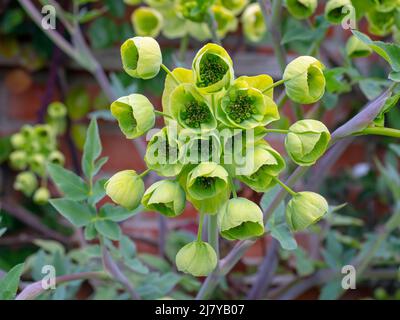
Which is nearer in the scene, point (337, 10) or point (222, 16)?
point (337, 10)

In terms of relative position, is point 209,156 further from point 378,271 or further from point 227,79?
point 378,271

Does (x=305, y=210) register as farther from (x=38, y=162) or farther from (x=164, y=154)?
(x=38, y=162)

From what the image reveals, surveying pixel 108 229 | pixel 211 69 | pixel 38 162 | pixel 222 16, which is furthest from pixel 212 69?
pixel 38 162

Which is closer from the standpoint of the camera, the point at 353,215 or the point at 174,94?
the point at 174,94

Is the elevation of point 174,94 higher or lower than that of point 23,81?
lower

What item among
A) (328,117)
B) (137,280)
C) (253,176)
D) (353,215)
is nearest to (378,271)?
(353,215)

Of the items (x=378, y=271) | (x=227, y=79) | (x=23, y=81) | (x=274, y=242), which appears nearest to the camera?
(x=227, y=79)

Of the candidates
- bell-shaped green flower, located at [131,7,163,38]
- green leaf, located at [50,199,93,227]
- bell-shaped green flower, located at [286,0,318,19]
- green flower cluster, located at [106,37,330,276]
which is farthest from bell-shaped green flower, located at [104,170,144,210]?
bell-shaped green flower, located at [131,7,163,38]
